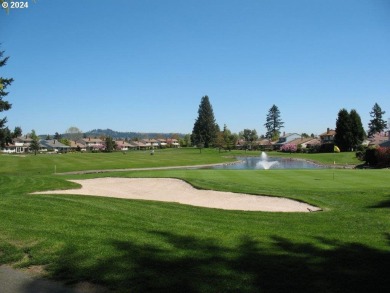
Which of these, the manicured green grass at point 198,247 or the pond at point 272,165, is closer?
the manicured green grass at point 198,247

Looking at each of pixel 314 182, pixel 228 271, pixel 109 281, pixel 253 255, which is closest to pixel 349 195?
pixel 314 182

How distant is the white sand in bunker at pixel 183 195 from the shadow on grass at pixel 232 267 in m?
7.08

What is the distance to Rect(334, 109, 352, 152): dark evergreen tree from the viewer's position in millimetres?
87562

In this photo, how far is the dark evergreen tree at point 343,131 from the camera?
87.6 meters

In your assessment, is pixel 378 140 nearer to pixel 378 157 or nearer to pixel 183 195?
pixel 378 157

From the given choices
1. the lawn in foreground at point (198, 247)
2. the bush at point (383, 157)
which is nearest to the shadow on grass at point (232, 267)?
the lawn in foreground at point (198, 247)

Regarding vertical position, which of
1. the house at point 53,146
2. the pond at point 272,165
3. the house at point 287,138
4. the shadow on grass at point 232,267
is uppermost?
the house at point 287,138

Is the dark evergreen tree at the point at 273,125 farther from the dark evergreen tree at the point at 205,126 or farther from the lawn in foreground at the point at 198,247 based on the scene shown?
the lawn in foreground at the point at 198,247

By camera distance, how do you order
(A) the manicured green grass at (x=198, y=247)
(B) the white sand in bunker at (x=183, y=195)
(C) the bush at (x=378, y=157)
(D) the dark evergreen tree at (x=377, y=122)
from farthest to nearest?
(D) the dark evergreen tree at (x=377, y=122) → (C) the bush at (x=378, y=157) → (B) the white sand in bunker at (x=183, y=195) → (A) the manicured green grass at (x=198, y=247)

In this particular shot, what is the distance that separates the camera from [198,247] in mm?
6910

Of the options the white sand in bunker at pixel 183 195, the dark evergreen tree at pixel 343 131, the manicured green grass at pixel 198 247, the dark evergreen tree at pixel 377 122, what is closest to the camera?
the manicured green grass at pixel 198 247

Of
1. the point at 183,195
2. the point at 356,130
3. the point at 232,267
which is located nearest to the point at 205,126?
the point at 356,130

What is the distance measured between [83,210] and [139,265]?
5599 mm

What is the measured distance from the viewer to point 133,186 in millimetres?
22984
